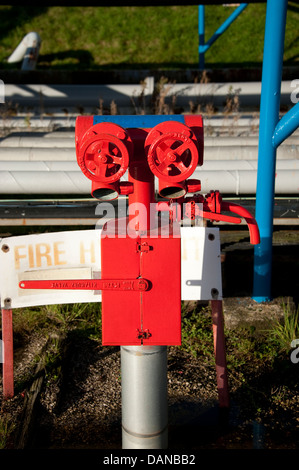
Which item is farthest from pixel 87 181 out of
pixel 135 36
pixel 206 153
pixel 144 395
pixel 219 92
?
pixel 135 36

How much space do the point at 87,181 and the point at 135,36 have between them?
25.1ft

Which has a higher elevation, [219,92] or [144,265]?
[219,92]

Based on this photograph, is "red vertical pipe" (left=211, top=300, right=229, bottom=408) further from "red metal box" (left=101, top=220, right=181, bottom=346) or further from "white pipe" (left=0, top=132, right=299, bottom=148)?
"white pipe" (left=0, top=132, right=299, bottom=148)

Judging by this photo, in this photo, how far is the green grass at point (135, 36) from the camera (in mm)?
10172

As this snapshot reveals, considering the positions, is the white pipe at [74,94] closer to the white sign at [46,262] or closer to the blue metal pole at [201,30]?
the blue metal pole at [201,30]

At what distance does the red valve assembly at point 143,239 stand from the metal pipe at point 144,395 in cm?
8

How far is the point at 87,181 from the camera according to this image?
13.0 feet

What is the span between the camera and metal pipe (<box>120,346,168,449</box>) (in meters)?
2.04

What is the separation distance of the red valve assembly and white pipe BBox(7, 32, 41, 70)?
7619mm

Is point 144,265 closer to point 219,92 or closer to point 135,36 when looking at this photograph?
point 219,92

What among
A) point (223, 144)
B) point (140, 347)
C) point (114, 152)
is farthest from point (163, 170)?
point (223, 144)

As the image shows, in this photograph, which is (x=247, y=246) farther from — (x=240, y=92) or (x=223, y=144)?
(x=240, y=92)
